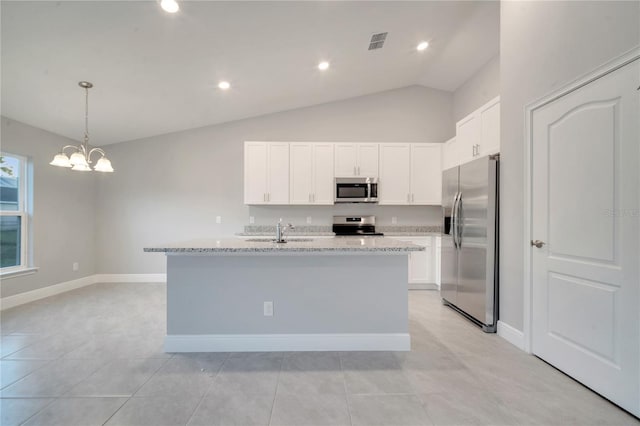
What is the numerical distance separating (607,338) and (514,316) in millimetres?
760

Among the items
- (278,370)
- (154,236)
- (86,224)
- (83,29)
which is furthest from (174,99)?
(278,370)

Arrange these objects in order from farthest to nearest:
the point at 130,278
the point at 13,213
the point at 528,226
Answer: the point at 130,278 < the point at 13,213 < the point at 528,226

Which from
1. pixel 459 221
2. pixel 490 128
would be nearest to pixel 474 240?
pixel 459 221

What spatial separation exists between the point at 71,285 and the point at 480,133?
6.23 m

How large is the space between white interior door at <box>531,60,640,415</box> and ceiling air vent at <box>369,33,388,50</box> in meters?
1.85

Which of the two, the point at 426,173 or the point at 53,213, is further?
the point at 426,173

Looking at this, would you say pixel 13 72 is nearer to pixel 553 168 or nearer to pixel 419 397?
pixel 419 397

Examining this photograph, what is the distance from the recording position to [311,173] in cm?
441

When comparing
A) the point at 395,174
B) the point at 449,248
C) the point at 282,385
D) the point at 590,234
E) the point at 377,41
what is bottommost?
the point at 282,385

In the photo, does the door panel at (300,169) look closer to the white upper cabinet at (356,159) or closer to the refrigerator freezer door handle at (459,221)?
the white upper cabinet at (356,159)

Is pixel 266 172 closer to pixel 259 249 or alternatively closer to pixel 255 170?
pixel 255 170

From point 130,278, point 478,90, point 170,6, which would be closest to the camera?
point 170,6

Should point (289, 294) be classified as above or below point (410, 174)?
below

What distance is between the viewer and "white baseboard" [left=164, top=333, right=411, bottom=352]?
7.57ft
